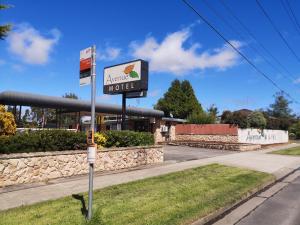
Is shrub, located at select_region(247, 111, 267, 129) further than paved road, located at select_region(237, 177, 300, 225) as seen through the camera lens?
Yes

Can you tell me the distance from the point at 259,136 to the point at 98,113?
18.4 meters

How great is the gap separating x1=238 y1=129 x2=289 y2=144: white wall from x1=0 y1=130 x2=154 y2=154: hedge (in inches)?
912

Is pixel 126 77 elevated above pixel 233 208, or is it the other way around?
pixel 126 77

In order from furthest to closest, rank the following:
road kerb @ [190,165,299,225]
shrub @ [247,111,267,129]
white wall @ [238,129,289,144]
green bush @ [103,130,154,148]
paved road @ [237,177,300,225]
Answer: shrub @ [247,111,267,129] → white wall @ [238,129,289,144] → green bush @ [103,130,154,148] → paved road @ [237,177,300,225] → road kerb @ [190,165,299,225]

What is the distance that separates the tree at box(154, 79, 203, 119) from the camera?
70.1 meters

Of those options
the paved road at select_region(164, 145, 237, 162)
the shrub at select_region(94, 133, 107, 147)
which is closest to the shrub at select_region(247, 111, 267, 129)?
the paved road at select_region(164, 145, 237, 162)

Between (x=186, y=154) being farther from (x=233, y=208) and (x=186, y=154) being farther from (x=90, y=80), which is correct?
(x=90, y=80)

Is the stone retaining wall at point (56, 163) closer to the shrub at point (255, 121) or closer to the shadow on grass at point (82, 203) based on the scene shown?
the shadow on grass at point (82, 203)

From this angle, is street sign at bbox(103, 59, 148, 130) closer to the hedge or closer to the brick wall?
the hedge

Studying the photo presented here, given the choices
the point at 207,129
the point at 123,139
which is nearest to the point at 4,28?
the point at 123,139

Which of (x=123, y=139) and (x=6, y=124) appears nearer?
(x=6, y=124)

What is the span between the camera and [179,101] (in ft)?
233

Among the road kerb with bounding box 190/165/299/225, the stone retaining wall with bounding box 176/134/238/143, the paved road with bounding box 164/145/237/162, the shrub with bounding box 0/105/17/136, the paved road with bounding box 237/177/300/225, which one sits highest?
the shrub with bounding box 0/105/17/136

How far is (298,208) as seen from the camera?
371 inches
